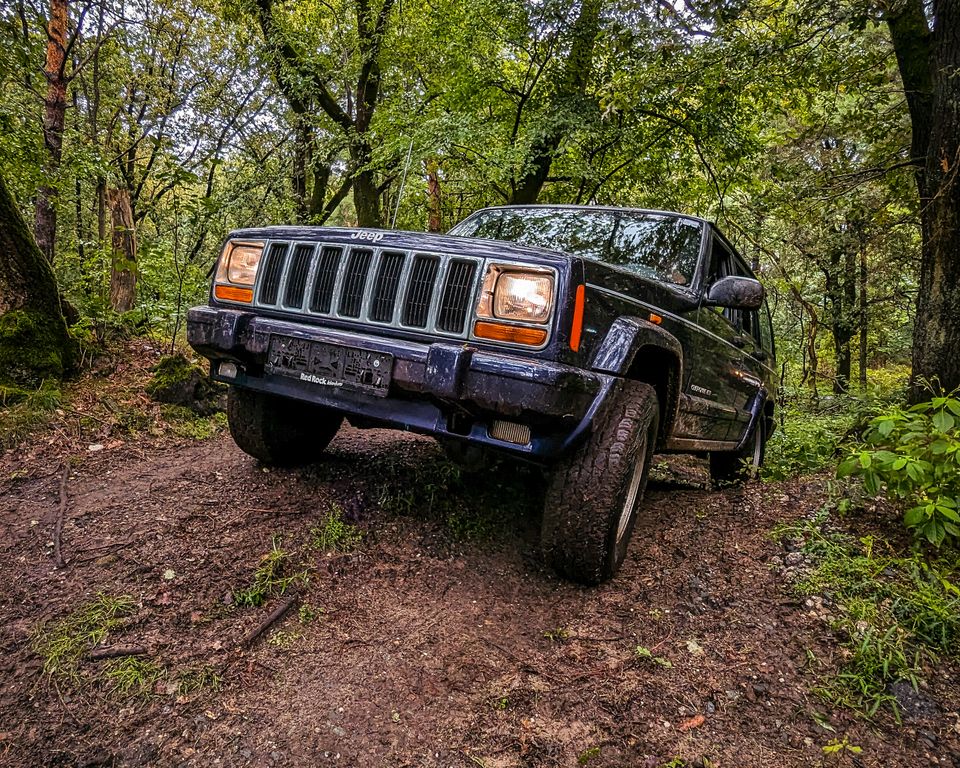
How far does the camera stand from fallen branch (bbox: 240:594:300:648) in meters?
1.86

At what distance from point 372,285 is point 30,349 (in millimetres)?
2969

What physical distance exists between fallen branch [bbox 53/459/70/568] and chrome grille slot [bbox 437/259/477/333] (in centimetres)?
179

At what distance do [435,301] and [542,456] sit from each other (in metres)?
0.72

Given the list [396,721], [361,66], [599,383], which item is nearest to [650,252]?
[599,383]

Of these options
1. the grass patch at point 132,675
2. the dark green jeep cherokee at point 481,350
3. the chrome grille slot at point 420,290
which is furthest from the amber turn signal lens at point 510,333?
the grass patch at point 132,675

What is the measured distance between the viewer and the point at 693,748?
1.54m

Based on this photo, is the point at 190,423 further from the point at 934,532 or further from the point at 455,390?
the point at 934,532

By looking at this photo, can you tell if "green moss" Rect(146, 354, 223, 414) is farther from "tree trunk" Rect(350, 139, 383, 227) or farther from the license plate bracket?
"tree trunk" Rect(350, 139, 383, 227)

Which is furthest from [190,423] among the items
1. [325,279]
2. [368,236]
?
[368,236]

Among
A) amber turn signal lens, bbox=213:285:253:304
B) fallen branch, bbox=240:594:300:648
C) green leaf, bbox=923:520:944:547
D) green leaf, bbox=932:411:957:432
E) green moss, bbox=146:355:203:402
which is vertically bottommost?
fallen branch, bbox=240:594:300:648

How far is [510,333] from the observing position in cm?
203

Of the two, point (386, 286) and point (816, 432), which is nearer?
point (386, 286)

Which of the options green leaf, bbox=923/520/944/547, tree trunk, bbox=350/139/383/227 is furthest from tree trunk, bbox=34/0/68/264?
green leaf, bbox=923/520/944/547

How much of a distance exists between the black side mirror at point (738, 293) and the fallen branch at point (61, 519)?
3180mm
